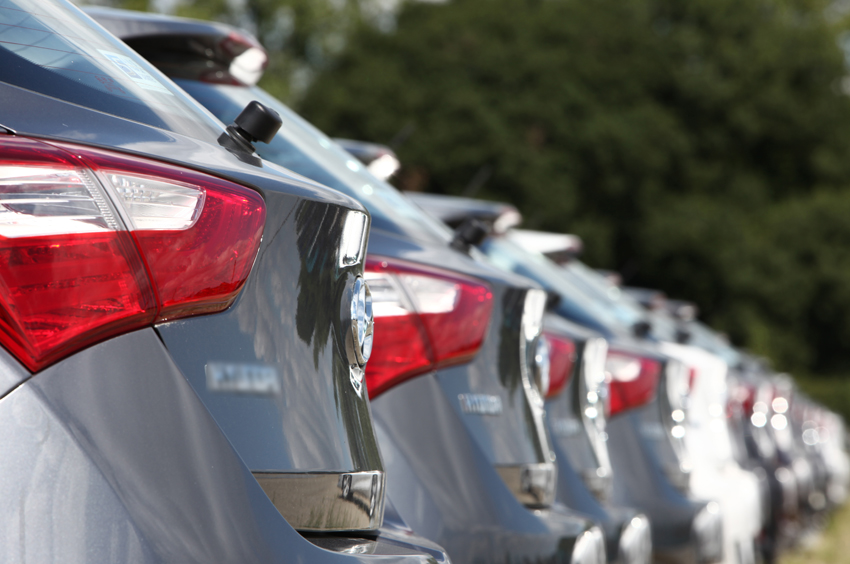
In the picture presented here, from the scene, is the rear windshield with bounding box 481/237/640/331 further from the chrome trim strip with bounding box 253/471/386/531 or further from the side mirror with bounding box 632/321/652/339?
the chrome trim strip with bounding box 253/471/386/531

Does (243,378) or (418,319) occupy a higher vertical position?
(418,319)

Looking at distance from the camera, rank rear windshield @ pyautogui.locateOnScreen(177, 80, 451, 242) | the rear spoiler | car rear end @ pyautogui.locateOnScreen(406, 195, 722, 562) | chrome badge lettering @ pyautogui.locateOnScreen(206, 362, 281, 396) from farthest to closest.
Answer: car rear end @ pyautogui.locateOnScreen(406, 195, 722, 562)
the rear spoiler
rear windshield @ pyautogui.locateOnScreen(177, 80, 451, 242)
chrome badge lettering @ pyautogui.locateOnScreen(206, 362, 281, 396)

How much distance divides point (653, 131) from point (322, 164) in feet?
86.9

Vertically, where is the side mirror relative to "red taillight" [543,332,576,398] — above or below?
above

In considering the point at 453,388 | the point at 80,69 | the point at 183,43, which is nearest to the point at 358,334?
the point at 80,69

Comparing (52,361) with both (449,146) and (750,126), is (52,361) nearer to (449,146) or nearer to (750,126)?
(449,146)

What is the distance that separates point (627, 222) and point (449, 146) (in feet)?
18.2

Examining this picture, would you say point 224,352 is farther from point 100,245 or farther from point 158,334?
point 100,245

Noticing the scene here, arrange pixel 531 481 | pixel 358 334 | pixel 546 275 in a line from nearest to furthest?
1. pixel 358 334
2. pixel 531 481
3. pixel 546 275

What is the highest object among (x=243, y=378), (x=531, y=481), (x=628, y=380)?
(x=628, y=380)

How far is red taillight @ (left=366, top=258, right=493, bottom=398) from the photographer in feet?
7.57

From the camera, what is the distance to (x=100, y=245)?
1355 millimetres

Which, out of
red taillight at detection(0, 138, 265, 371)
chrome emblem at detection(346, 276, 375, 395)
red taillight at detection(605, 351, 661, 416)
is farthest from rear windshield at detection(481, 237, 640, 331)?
red taillight at detection(0, 138, 265, 371)

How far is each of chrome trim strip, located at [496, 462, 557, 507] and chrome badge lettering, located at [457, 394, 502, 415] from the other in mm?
130
